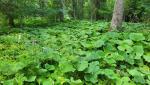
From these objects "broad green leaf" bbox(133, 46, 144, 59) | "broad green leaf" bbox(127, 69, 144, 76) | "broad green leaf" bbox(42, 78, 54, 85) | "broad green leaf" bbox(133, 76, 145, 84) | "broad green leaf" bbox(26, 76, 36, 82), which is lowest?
"broad green leaf" bbox(133, 76, 145, 84)

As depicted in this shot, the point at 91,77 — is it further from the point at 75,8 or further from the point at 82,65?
the point at 75,8

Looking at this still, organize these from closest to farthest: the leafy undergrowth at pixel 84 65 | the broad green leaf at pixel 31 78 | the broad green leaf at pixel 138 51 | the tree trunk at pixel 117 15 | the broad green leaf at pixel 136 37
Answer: the broad green leaf at pixel 31 78 < the leafy undergrowth at pixel 84 65 < the broad green leaf at pixel 138 51 < the broad green leaf at pixel 136 37 < the tree trunk at pixel 117 15

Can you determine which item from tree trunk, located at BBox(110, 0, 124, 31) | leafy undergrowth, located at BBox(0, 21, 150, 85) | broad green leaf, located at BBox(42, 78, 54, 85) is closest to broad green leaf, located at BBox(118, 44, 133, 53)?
leafy undergrowth, located at BBox(0, 21, 150, 85)

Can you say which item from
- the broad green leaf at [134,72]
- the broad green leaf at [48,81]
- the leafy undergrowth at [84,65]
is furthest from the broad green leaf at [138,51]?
the broad green leaf at [48,81]

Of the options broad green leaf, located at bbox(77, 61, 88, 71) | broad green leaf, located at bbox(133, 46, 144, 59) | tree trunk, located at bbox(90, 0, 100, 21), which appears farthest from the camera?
tree trunk, located at bbox(90, 0, 100, 21)

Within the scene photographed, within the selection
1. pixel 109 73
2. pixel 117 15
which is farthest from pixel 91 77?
pixel 117 15

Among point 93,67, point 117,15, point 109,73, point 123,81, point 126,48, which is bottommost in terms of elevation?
point 123,81

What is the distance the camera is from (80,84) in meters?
3.74

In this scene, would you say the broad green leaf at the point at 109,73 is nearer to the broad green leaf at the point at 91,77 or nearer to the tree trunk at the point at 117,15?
the broad green leaf at the point at 91,77

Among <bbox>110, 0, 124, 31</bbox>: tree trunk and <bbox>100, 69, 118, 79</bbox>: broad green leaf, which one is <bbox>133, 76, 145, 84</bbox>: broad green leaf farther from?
<bbox>110, 0, 124, 31</bbox>: tree trunk

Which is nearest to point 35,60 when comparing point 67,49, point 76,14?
point 67,49

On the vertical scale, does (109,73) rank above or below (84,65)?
below

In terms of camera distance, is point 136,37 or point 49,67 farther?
point 136,37

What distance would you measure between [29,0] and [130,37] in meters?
5.93
